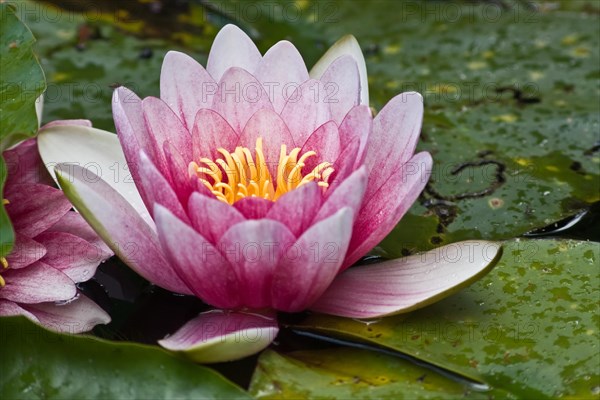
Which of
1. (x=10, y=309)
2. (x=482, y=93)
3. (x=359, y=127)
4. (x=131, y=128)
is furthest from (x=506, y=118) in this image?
(x=10, y=309)

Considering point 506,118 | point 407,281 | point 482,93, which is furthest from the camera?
point 482,93

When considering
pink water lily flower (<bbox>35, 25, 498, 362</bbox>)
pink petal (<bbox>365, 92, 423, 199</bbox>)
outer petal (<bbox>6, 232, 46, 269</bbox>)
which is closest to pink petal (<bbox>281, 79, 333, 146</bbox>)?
pink water lily flower (<bbox>35, 25, 498, 362</bbox>)

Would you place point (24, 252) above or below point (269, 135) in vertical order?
below

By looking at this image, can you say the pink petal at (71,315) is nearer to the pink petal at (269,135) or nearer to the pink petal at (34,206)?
the pink petal at (34,206)

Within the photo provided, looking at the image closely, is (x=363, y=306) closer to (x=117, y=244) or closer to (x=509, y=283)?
(x=509, y=283)

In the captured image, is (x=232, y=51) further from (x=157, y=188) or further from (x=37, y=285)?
(x=37, y=285)

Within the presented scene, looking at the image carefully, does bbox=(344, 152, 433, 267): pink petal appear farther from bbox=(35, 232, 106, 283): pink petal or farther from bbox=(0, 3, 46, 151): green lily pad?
bbox=(0, 3, 46, 151): green lily pad
